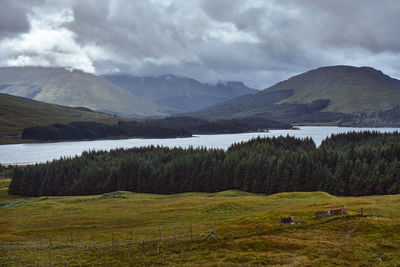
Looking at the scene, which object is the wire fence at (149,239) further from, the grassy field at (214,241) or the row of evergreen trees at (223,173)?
the row of evergreen trees at (223,173)

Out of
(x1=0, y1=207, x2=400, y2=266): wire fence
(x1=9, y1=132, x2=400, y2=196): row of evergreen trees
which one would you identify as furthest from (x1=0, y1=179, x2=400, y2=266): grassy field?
(x1=9, y1=132, x2=400, y2=196): row of evergreen trees

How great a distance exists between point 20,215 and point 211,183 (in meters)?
76.9

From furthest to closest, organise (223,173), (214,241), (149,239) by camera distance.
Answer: (223,173)
(149,239)
(214,241)

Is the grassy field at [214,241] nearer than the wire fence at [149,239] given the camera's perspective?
Yes

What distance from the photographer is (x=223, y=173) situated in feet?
536

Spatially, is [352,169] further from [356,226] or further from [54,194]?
[54,194]

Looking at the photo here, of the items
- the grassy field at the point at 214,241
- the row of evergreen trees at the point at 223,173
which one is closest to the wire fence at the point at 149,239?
the grassy field at the point at 214,241

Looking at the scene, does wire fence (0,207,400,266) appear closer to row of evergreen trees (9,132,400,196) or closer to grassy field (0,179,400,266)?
grassy field (0,179,400,266)

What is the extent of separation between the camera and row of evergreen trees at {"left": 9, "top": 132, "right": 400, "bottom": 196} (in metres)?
145

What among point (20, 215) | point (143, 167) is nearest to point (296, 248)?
point (20, 215)

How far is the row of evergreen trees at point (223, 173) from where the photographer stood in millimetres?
145375

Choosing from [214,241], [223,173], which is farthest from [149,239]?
[223,173]

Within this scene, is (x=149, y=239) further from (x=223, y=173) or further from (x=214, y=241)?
(x=223, y=173)

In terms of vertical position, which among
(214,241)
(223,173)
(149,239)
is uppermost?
(223,173)
